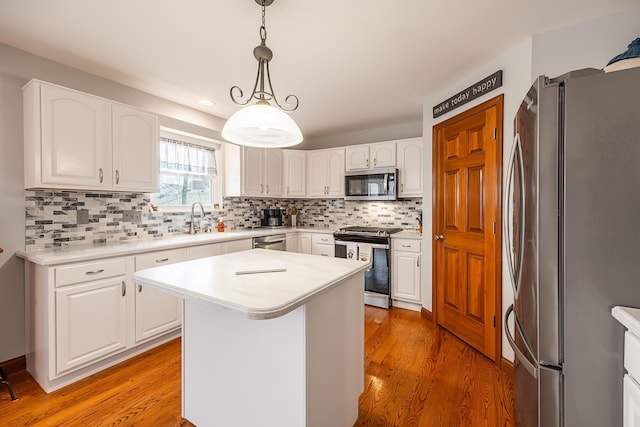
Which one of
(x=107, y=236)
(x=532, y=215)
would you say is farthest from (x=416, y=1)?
(x=107, y=236)

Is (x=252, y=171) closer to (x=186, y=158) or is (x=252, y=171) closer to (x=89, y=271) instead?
(x=186, y=158)

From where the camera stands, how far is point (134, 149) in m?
2.50

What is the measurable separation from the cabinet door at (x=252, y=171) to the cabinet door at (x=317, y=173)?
762mm

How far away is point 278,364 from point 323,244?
9.04 feet

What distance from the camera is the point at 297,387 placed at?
116cm

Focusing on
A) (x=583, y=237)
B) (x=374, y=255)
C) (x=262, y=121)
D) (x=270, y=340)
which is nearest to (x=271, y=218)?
(x=374, y=255)

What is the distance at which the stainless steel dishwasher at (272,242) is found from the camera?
3506 mm

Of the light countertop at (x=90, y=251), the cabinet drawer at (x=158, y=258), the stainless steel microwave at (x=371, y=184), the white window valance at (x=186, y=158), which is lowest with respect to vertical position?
the cabinet drawer at (x=158, y=258)

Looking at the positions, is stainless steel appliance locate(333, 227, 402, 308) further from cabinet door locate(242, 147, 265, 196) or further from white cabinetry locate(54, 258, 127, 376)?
white cabinetry locate(54, 258, 127, 376)

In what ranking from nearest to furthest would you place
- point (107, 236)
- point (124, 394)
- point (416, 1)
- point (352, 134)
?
point (416, 1) < point (124, 394) < point (107, 236) < point (352, 134)

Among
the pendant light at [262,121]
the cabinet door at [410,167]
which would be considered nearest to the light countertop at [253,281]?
the pendant light at [262,121]

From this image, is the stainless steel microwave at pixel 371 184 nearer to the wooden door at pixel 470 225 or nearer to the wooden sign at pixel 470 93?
the wooden door at pixel 470 225

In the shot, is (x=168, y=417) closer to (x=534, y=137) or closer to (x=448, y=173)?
(x=534, y=137)

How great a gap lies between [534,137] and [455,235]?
1639 millimetres
